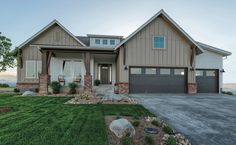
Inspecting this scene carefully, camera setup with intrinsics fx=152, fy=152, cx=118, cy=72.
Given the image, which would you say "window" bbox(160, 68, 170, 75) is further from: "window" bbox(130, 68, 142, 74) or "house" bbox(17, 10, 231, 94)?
"window" bbox(130, 68, 142, 74)

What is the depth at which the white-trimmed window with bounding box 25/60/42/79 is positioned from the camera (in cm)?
1552

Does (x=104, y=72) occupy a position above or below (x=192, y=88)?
above

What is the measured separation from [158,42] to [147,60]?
6.65 feet

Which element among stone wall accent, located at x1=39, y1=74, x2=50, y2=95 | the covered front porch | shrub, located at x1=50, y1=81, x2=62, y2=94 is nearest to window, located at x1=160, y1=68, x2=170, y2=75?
the covered front porch

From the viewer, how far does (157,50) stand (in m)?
14.3

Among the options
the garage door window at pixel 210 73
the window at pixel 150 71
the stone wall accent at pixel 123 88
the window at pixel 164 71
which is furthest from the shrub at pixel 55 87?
the garage door window at pixel 210 73

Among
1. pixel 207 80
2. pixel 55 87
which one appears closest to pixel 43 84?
pixel 55 87

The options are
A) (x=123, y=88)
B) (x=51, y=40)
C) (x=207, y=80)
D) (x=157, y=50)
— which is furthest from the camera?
(x=51, y=40)

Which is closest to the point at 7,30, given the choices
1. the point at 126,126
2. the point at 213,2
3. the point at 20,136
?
the point at 20,136

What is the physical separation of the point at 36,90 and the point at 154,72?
11690 mm

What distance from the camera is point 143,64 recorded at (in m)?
14.1

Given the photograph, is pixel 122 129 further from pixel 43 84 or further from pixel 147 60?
pixel 43 84

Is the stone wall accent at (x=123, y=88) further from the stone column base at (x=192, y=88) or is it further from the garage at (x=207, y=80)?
the garage at (x=207, y=80)

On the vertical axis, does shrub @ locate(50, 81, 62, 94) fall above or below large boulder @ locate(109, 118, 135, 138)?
above
